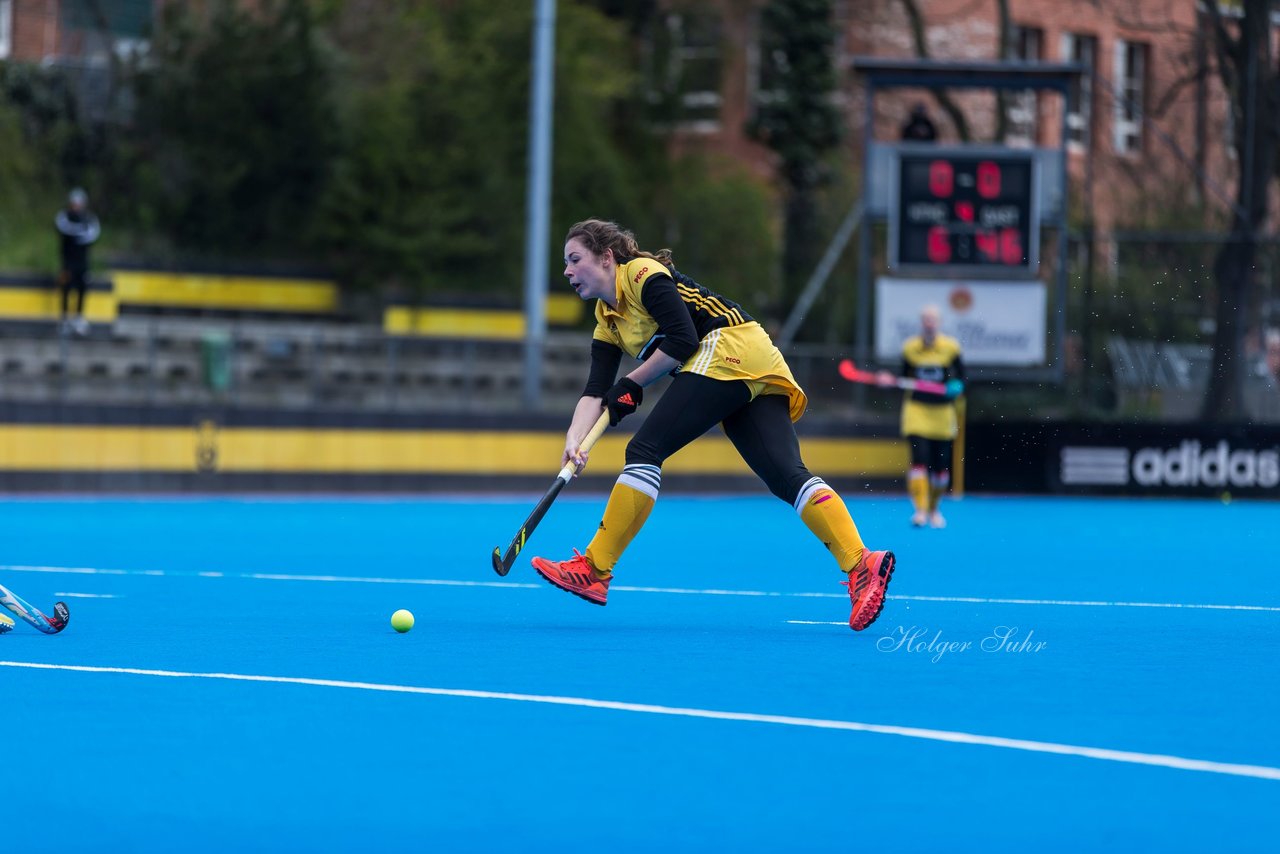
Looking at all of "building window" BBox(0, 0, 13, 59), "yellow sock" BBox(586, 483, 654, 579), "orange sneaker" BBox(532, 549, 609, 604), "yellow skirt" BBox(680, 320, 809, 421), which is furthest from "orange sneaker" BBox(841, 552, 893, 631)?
"building window" BBox(0, 0, 13, 59)

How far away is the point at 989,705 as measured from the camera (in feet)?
22.6

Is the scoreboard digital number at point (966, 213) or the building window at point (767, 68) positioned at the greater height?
the building window at point (767, 68)

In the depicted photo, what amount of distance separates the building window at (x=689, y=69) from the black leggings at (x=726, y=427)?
3039 centimetres

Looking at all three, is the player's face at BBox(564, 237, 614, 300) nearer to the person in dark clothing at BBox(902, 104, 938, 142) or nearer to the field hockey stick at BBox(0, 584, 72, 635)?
the field hockey stick at BBox(0, 584, 72, 635)

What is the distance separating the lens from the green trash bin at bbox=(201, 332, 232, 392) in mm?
23188

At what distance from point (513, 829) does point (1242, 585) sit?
8.34m

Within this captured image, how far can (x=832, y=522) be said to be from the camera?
909cm

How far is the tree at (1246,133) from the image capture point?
2620 centimetres

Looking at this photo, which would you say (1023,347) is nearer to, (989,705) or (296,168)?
(296,168)

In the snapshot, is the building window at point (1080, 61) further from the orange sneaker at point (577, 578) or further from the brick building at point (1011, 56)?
the orange sneaker at point (577, 578)

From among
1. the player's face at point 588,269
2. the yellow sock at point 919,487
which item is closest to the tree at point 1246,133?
the yellow sock at point 919,487

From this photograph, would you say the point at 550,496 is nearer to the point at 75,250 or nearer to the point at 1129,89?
the point at 75,250


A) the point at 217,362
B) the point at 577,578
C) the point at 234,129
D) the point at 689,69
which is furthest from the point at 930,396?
the point at 689,69

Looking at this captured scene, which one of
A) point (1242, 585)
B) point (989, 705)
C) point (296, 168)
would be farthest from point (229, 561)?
point (296, 168)
